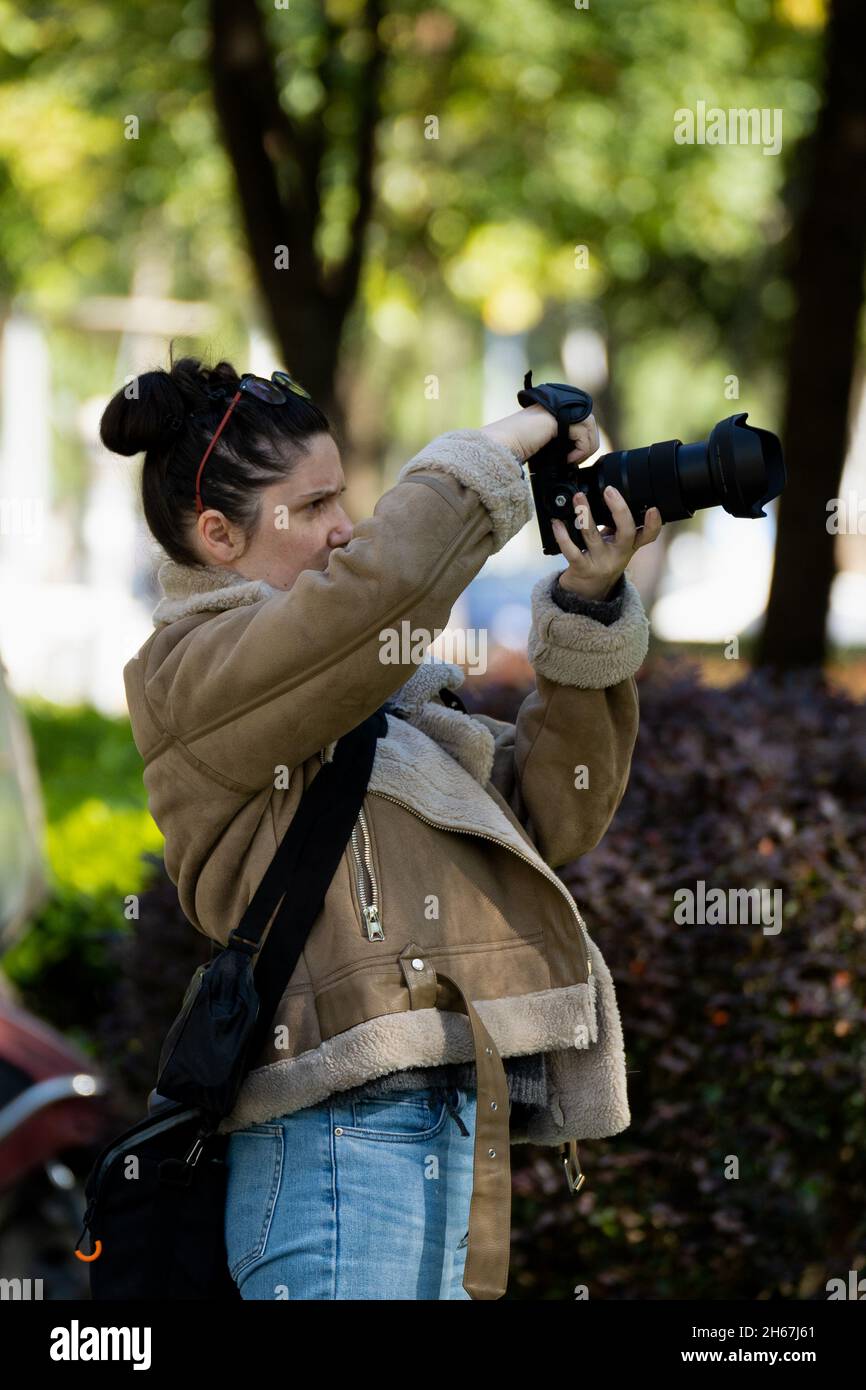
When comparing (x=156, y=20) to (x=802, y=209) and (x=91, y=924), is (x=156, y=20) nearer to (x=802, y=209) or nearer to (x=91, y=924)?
(x=802, y=209)

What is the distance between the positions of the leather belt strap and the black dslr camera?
0.56m

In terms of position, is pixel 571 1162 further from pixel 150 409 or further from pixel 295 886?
pixel 150 409

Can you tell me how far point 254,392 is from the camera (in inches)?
88.3

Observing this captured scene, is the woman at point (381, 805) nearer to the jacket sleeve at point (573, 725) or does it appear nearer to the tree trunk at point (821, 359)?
the jacket sleeve at point (573, 725)

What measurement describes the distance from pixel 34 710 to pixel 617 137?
5.80m

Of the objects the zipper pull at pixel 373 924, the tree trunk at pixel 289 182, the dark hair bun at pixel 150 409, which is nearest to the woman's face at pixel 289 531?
the dark hair bun at pixel 150 409

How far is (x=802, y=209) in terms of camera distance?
6.28 meters

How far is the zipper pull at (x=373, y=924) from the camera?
209cm

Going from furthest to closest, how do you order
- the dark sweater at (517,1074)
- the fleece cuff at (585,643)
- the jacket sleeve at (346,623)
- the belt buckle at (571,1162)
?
1. the belt buckle at (571,1162)
2. the fleece cuff at (585,643)
3. the dark sweater at (517,1074)
4. the jacket sleeve at (346,623)

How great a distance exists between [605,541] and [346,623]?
0.39m

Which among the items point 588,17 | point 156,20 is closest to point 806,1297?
point 156,20

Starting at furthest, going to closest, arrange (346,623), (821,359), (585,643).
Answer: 1. (821,359)
2. (585,643)
3. (346,623)

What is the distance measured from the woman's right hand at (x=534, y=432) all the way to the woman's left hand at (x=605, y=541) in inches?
2.8

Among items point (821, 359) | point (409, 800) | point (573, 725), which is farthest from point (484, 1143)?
point (821, 359)
